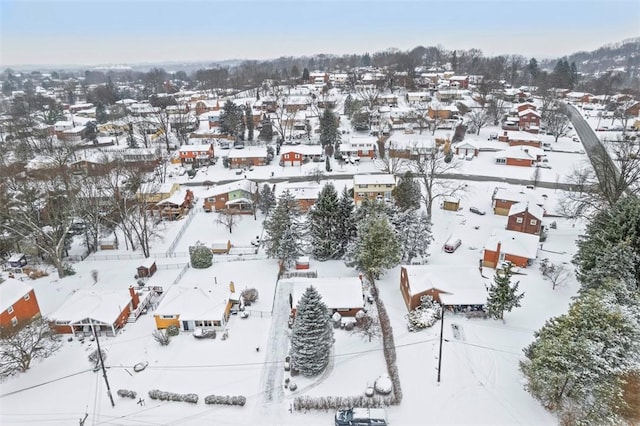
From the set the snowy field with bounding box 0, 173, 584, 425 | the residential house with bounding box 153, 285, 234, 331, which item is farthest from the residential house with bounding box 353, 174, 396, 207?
the residential house with bounding box 153, 285, 234, 331

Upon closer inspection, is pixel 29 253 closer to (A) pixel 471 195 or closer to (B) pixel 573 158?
(A) pixel 471 195

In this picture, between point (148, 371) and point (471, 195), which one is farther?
point (471, 195)

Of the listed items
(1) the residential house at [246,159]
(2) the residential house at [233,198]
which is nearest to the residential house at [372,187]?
(2) the residential house at [233,198]

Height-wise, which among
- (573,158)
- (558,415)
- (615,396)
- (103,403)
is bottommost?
(103,403)

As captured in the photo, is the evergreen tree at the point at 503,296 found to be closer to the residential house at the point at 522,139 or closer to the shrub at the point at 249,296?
the shrub at the point at 249,296

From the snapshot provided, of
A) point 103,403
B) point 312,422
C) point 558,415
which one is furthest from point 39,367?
point 558,415

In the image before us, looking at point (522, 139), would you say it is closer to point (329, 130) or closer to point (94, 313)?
point (329, 130)
